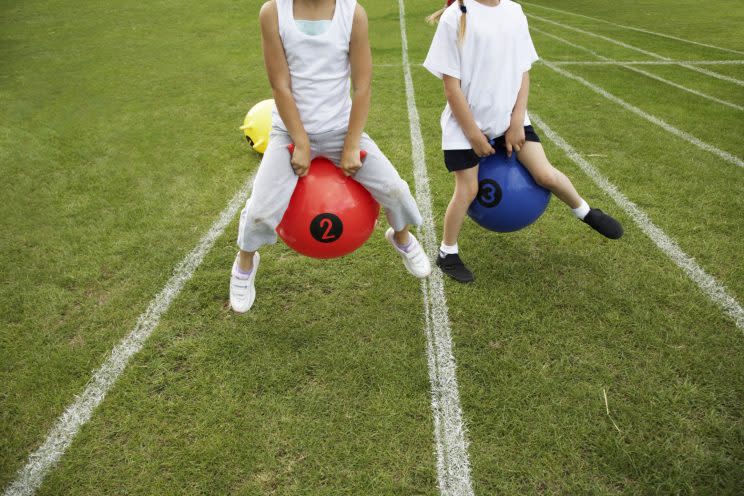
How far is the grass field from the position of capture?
2.36 meters

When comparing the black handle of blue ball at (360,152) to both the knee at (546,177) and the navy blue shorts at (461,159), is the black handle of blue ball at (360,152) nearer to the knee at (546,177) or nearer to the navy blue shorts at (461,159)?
the navy blue shorts at (461,159)

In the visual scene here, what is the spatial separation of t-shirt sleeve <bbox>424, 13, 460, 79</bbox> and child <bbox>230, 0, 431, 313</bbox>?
52 centimetres

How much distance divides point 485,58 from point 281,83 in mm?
1307

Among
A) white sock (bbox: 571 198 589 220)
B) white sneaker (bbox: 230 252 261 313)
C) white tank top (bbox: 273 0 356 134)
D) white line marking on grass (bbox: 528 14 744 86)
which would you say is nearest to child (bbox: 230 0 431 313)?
white tank top (bbox: 273 0 356 134)

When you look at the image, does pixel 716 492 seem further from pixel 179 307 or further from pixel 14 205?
pixel 14 205

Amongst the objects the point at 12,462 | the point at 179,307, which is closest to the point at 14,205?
the point at 179,307

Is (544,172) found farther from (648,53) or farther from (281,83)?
(648,53)

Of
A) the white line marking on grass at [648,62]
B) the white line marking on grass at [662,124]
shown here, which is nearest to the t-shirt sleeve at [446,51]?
the white line marking on grass at [662,124]

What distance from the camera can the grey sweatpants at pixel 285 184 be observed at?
273 cm

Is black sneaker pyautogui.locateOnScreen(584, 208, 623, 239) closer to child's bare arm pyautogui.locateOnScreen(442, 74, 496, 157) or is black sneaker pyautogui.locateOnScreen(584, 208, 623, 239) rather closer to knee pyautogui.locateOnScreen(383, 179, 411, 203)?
child's bare arm pyautogui.locateOnScreen(442, 74, 496, 157)

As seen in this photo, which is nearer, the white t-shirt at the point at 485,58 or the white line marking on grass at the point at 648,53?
the white t-shirt at the point at 485,58

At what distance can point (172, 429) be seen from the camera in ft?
8.34

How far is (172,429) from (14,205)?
133 inches

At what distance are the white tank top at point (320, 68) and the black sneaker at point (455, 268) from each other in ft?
4.31
